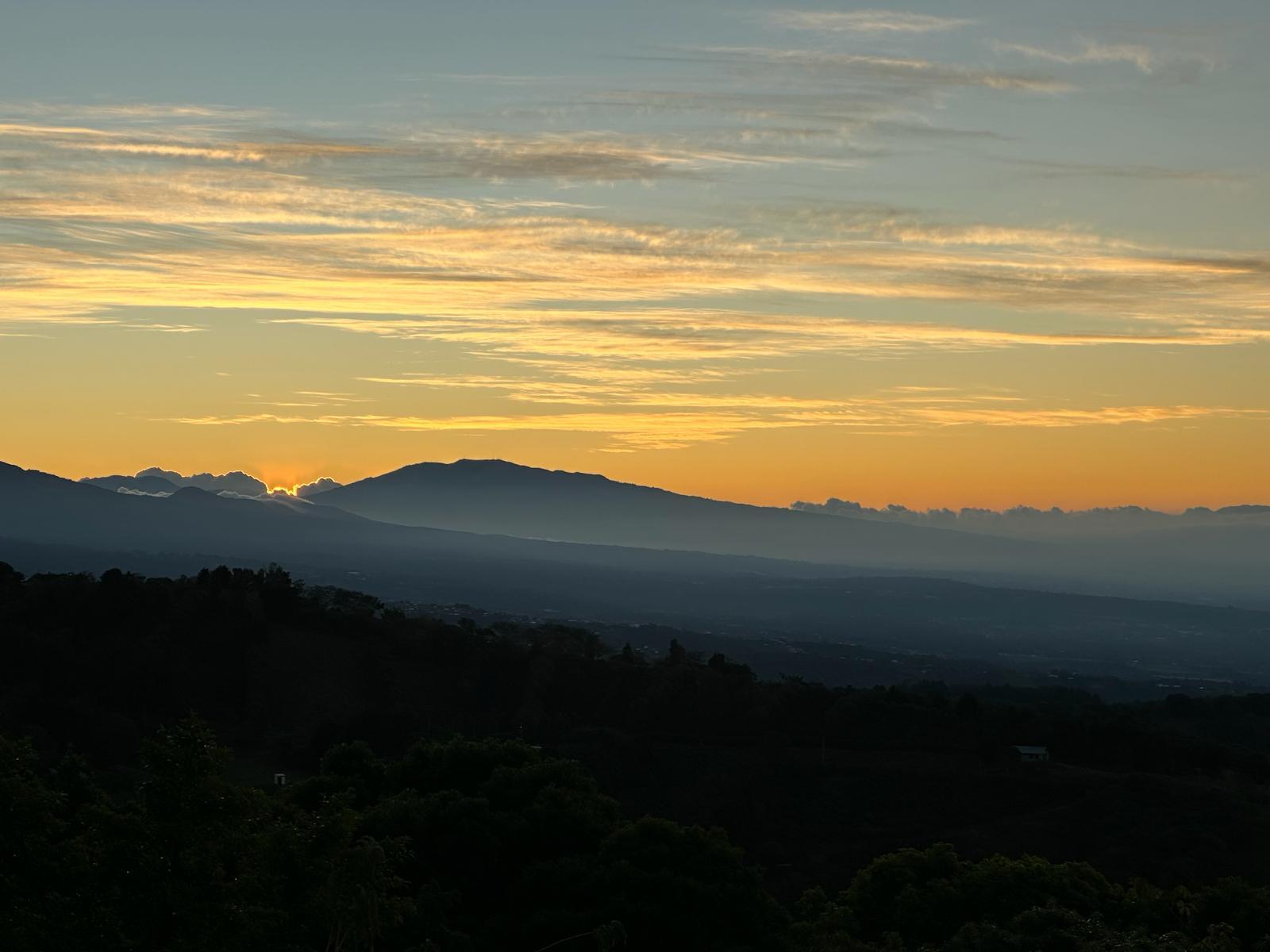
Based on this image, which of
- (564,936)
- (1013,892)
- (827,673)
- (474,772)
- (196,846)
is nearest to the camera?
(196,846)

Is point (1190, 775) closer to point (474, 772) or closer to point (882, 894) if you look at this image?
point (882, 894)

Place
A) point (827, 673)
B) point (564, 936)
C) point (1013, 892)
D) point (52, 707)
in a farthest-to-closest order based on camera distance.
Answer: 1. point (827, 673)
2. point (52, 707)
3. point (1013, 892)
4. point (564, 936)

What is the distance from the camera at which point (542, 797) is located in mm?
39969

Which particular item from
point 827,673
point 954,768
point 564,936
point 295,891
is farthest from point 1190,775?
point 827,673

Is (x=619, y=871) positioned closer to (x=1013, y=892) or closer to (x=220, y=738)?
(x=1013, y=892)

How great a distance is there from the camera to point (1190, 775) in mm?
80250

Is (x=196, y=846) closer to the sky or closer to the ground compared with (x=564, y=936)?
closer to the sky

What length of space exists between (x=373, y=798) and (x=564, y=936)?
38.5ft

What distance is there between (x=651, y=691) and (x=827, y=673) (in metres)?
101

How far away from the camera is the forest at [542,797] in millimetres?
26047

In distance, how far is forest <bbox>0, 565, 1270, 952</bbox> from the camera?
85.5ft

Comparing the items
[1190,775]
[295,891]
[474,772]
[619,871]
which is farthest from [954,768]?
[295,891]

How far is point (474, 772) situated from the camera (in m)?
43.6

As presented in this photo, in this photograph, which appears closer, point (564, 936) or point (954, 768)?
point (564, 936)
